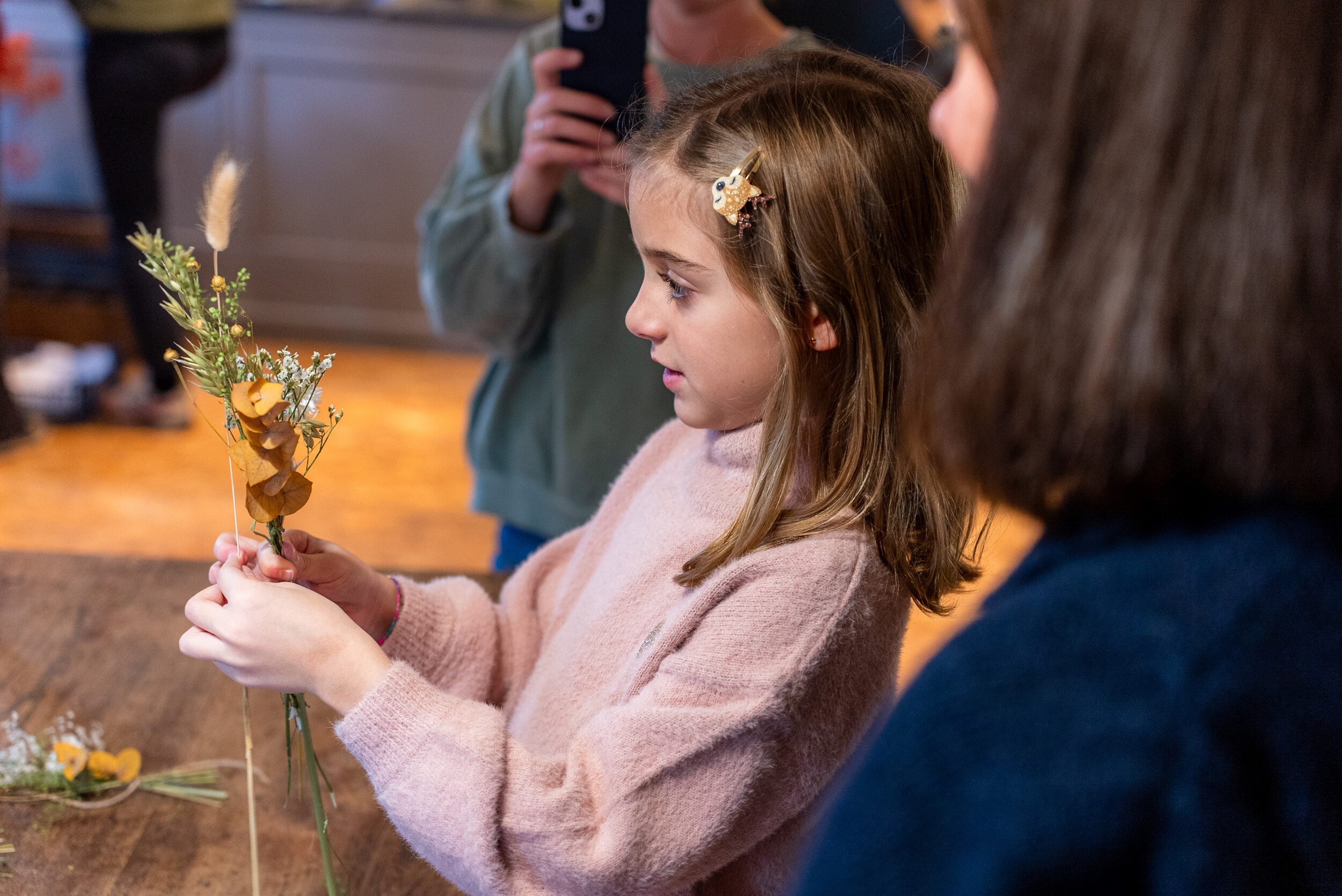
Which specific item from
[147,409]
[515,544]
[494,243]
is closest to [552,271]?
[494,243]

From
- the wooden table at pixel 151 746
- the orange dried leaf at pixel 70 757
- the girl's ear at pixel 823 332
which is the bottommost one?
the wooden table at pixel 151 746

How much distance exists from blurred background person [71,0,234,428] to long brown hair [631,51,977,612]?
2.49 m

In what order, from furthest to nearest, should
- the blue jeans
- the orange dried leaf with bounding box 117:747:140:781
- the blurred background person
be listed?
the blurred background person, the blue jeans, the orange dried leaf with bounding box 117:747:140:781

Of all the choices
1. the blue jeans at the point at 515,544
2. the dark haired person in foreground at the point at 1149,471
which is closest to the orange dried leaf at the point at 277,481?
the dark haired person in foreground at the point at 1149,471

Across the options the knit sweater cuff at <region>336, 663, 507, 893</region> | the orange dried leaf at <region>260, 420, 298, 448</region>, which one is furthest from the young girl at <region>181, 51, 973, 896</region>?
the orange dried leaf at <region>260, 420, 298, 448</region>

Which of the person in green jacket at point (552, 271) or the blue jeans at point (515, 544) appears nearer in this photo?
the person in green jacket at point (552, 271)

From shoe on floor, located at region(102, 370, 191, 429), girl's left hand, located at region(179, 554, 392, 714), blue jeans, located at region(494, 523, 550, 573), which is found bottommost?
shoe on floor, located at region(102, 370, 191, 429)

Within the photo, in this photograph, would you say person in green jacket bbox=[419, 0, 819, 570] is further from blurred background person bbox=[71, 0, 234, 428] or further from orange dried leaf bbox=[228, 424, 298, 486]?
blurred background person bbox=[71, 0, 234, 428]

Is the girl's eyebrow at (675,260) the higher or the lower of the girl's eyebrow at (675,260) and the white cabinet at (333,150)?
the higher

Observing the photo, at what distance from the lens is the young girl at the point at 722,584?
75 cm

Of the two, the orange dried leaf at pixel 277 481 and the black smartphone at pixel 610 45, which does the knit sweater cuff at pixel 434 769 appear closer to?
the orange dried leaf at pixel 277 481

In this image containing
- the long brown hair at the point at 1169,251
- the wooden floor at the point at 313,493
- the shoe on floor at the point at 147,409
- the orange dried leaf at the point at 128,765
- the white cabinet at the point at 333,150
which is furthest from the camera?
the white cabinet at the point at 333,150

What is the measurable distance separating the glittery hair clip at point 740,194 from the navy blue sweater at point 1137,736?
1.34 ft

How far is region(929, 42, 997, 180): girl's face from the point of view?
0.54 meters
